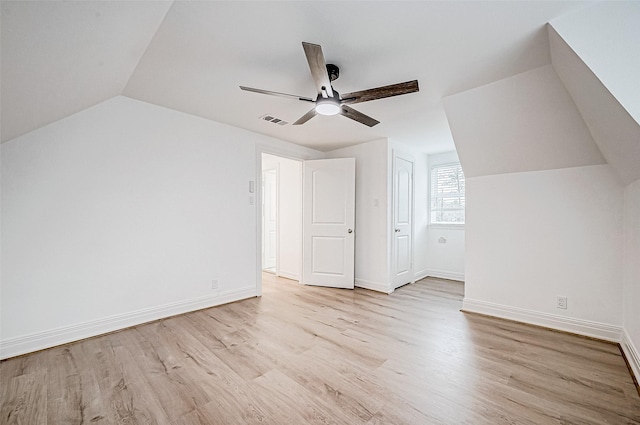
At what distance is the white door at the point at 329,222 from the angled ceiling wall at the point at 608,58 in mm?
2808

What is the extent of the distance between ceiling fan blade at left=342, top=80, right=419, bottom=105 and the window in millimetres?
3463

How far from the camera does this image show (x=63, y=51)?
142cm

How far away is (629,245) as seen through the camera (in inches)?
91.7

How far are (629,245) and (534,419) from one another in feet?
6.22

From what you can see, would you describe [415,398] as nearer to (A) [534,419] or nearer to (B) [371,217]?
(A) [534,419]

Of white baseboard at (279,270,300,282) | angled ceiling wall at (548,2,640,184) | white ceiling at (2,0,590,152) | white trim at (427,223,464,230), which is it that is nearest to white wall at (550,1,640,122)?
angled ceiling wall at (548,2,640,184)

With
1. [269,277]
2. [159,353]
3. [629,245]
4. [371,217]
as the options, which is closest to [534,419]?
[629,245]

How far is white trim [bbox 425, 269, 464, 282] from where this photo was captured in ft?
15.9

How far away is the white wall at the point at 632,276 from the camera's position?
2062 mm

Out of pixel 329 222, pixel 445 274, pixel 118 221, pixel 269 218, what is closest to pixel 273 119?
pixel 329 222

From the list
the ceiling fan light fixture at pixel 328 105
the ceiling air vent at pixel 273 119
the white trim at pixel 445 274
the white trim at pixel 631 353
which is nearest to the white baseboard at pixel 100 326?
the ceiling air vent at pixel 273 119

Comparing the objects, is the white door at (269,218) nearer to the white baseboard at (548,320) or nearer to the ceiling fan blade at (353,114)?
the ceiling fan blade at (353,114)

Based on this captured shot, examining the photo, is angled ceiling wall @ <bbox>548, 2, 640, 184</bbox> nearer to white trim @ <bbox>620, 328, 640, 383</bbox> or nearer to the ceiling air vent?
white trim @ <bbox>620, 328, 640, 383</bbox>

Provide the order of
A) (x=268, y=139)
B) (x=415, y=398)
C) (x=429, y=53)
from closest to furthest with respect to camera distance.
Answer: (x=415, y=398), (x=429, y=53), (x=268, y=139)
